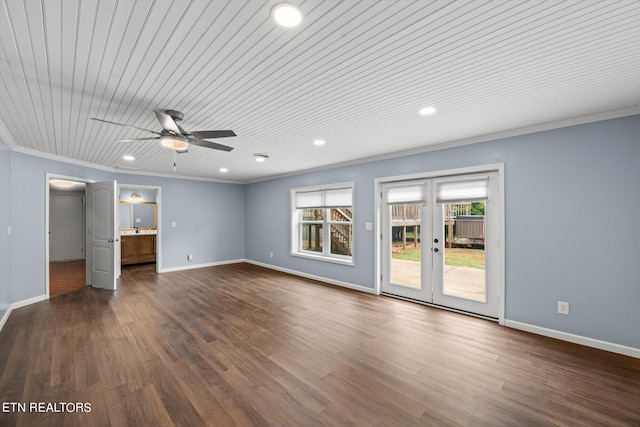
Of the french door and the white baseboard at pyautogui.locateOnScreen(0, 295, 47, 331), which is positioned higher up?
the french door

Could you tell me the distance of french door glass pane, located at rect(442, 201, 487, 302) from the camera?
3881 millimetres

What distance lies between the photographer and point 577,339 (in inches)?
119

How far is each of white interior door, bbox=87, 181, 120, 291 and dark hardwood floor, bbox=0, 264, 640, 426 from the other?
1.27m

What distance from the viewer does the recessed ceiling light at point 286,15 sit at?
141cm

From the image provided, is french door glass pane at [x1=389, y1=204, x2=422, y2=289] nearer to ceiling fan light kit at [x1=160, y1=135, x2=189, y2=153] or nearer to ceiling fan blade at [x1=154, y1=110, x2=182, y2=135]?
ceiling fan light kit at [x1=160, y1=135, x2=189, y2=153]

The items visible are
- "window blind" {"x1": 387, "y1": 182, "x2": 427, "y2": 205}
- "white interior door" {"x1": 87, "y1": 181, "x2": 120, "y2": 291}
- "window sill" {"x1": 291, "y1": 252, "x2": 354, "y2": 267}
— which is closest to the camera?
"window blind" {"x1": 387, "y1": 182, "x2": 427, "y2": 205}

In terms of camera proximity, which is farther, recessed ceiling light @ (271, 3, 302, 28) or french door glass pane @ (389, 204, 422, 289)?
french door glass pane @ (389, 204, 422, 289)

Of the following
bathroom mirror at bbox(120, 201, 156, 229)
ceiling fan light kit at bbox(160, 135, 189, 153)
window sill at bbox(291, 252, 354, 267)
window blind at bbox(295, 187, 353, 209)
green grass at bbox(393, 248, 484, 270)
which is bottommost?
window sill at bbox(291, 252, 354, 267)

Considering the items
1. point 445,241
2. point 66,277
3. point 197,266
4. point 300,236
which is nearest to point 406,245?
point 445,241

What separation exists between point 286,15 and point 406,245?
3994 millimetres

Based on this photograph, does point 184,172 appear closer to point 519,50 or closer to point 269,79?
point 269,79

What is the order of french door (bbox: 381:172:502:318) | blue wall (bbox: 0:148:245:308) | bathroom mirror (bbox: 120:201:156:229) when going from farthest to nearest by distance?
1. bathroom mirror (bbox: 120:201:156:229)
2. blue wall (bbox: 0:148:245:308)
3. french door (bbox: 381:172:502:318)

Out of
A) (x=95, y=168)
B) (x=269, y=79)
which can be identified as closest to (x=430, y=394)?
(x=269, y=79)

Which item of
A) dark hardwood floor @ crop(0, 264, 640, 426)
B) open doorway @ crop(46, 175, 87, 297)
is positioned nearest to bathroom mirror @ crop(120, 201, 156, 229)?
open doorway @ crop(46, 175, 87, 297)
